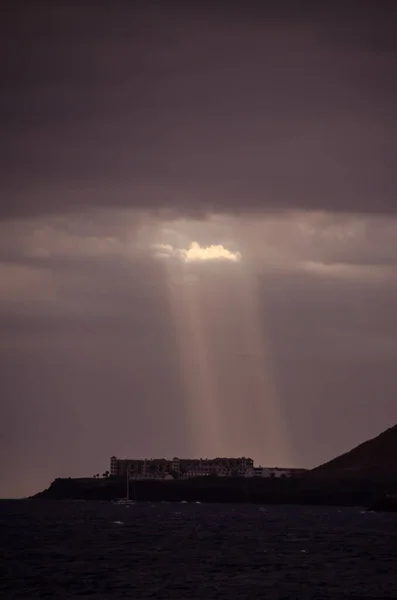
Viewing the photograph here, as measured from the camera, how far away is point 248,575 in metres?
108

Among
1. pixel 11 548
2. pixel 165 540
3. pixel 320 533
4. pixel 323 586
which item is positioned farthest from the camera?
pixel 320 533

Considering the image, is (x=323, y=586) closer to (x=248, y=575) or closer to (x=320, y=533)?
(x=248, y=575)

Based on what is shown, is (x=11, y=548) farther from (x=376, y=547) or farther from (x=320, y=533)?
(x=320, y=533)

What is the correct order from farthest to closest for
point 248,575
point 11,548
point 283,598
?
point 11,548 → point 248,575 → point 283,598

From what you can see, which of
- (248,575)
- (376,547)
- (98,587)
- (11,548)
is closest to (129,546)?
(11,548)

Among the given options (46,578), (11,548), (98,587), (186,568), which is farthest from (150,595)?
(11,548)

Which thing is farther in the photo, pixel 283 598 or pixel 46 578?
pixel 46 578

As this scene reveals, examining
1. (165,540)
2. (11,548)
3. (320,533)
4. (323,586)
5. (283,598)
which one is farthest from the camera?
(320,533)

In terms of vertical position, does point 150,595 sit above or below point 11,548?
below

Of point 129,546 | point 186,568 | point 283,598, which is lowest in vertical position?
point 283,598

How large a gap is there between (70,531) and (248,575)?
3558 inches

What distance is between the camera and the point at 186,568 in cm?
11500

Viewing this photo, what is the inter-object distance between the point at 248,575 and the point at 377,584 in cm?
1272

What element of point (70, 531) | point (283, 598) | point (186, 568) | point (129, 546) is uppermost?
point (70, 531)
